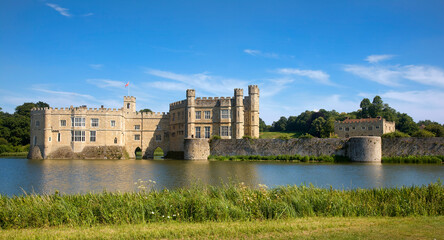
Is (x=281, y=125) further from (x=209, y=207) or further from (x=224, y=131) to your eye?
(x=209, y=207)

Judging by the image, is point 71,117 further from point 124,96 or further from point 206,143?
point 206,143

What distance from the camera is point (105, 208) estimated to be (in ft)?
35.2

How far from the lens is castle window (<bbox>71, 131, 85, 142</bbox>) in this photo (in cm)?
4843

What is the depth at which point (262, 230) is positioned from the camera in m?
9.19

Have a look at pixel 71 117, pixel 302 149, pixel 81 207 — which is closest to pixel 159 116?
pixel 71 117

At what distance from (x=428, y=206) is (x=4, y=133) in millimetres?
69049

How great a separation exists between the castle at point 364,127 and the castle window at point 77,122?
152 ft

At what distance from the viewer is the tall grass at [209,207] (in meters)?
10.4

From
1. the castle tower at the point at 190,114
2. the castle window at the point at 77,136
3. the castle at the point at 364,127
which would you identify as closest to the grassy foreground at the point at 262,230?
the castle tower at the point at 190,114

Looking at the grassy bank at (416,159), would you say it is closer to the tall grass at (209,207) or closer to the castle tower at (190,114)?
the castle tower at (190,114)

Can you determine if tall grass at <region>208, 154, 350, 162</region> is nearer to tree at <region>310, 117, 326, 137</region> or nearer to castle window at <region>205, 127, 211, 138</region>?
castle window at <region>205, 127, 211, 138</region>

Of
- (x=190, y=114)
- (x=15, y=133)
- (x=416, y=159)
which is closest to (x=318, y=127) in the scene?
(x=190, y=114)

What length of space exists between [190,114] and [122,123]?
10.3m

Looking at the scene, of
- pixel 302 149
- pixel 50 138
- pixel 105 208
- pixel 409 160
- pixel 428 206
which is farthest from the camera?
pixel 50 138
